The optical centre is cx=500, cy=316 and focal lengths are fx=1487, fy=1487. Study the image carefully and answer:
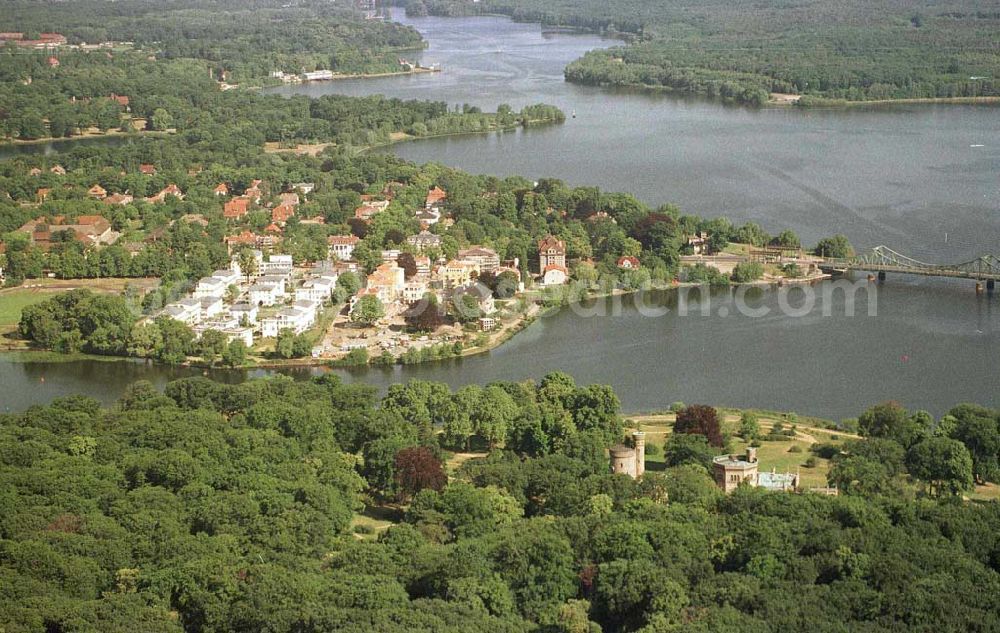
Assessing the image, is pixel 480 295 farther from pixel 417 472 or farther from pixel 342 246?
pixel 417 472

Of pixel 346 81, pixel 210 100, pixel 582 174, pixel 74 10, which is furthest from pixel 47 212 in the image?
pixel 74 10

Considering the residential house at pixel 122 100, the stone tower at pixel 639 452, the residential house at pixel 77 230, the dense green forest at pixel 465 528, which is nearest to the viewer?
the dense green forest at pixel 465 528

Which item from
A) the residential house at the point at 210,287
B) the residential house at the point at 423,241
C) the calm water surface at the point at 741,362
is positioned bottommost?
the calm water surface at the point at 741,362

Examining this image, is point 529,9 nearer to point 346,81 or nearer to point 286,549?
point 346,81

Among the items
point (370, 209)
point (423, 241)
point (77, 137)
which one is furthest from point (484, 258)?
point (77, 137)

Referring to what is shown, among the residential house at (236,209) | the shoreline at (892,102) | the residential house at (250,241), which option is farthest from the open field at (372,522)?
the shoreline at (892,102)

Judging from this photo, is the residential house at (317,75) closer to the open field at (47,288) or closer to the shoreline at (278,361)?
the open field at (47,288)
